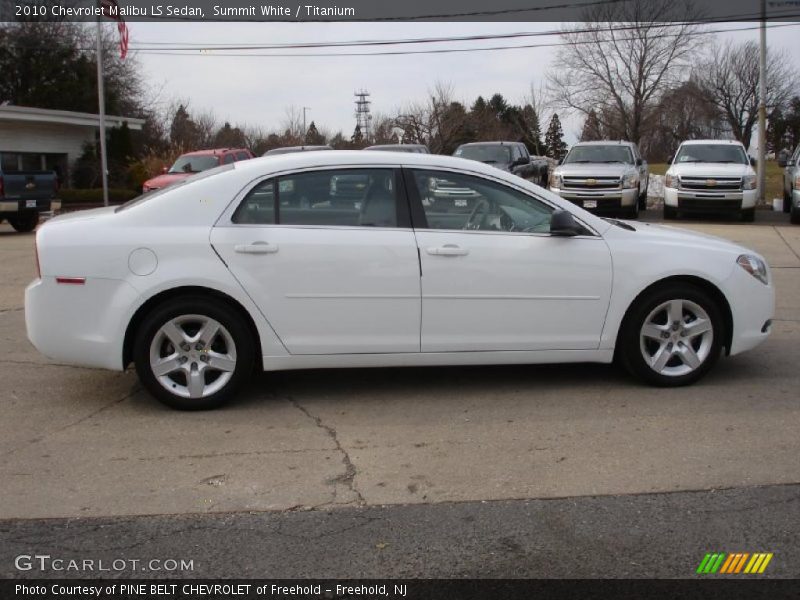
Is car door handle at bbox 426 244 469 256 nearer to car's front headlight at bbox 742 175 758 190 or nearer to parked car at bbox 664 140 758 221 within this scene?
parked car at bbox 664 140 758 221

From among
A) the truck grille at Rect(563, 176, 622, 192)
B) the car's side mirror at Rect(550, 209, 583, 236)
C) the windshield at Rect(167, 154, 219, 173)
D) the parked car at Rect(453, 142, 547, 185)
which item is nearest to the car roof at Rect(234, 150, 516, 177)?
the car's side mirror at Rect(550, 209, 583, 236)

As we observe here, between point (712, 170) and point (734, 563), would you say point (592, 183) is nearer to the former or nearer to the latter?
point (712, 170)

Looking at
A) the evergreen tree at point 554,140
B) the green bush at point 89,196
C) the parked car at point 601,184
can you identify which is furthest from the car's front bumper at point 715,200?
the evergreen tree at point 554,140

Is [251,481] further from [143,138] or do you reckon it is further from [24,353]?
[143,138]

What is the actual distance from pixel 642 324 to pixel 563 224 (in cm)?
89

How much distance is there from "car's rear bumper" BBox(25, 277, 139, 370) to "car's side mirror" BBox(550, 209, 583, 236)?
2.70 m

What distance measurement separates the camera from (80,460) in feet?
14.9

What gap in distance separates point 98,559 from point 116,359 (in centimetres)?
199

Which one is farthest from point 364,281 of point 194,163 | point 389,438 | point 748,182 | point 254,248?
point 194,163

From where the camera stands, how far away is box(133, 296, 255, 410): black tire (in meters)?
5.17

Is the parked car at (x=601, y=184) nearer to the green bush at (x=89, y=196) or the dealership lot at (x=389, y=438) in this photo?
the dealership lot at (x=389, y=438)

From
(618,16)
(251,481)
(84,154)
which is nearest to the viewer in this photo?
(251,481)
